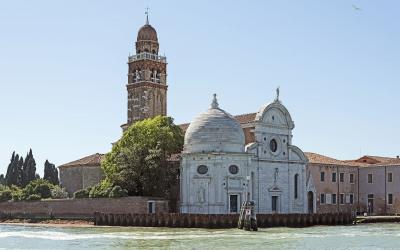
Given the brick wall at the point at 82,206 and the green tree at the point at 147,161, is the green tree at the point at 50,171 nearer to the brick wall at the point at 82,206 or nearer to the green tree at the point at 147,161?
the brick wall at the point at 82,206

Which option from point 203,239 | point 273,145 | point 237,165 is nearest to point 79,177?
point 237,165

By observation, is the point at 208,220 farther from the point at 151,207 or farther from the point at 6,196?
the point at 6,196

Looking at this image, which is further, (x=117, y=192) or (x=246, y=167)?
(x=246, y=167)

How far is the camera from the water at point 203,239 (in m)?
35.6

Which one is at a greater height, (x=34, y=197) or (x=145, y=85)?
(x=145, y=85)

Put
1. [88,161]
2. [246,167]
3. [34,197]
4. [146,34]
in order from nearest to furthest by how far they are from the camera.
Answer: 1. [246,167]
2. [34,197]
3. [88,161]
4. [146,34]

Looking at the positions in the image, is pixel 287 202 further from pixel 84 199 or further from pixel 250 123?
pixel 84 199

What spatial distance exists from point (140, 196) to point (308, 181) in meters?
15.8

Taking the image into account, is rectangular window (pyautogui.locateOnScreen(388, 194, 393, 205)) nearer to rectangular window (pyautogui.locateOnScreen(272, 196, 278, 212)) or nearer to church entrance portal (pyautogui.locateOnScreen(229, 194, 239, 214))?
rectangular window (pyautogui.locateOnScreen(272, 196, 278, 212))

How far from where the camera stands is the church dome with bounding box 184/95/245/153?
2280 inches

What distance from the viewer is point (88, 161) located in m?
72.7

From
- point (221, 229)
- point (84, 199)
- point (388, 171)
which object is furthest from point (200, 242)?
point (388, 171)

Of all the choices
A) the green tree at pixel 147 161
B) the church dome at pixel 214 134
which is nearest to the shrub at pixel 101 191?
the green tree at pixel 147 161

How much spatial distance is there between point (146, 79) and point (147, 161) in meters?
18.9
